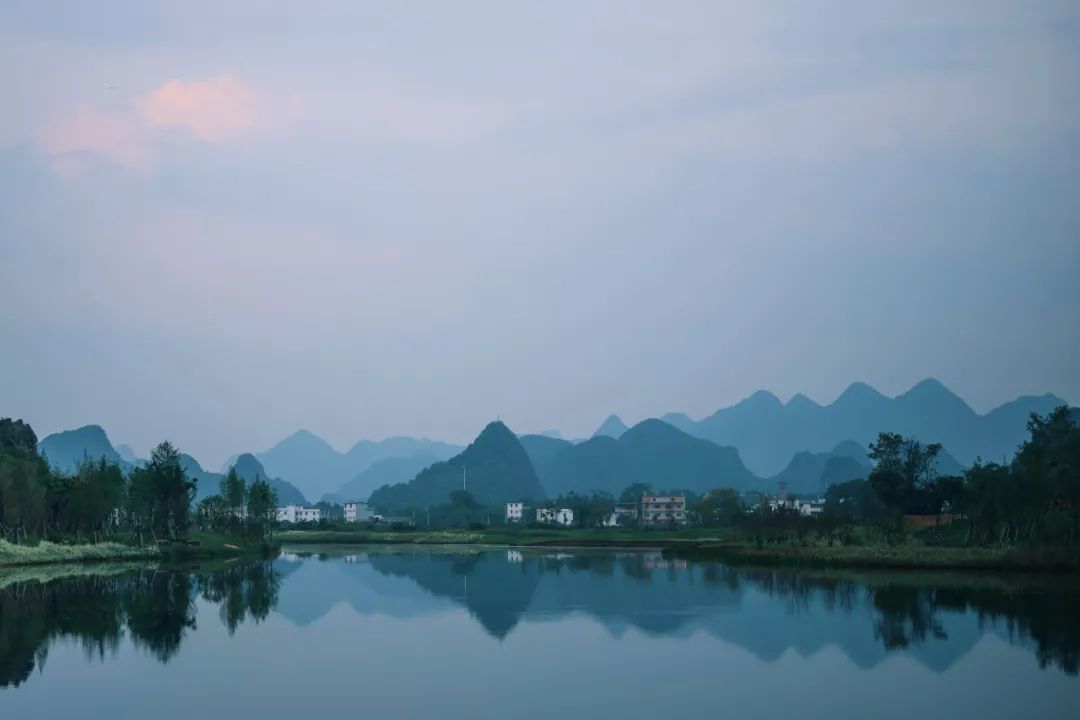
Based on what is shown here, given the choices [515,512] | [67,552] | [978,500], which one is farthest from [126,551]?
[515,512]

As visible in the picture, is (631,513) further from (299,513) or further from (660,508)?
(299,513)

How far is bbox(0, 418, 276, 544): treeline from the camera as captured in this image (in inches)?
2269

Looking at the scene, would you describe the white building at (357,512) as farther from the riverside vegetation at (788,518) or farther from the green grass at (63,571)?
the green grass at (63,571)

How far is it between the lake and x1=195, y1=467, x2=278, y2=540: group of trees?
36600 mm

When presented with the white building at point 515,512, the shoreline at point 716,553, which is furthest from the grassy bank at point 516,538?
the white building at point 515,512

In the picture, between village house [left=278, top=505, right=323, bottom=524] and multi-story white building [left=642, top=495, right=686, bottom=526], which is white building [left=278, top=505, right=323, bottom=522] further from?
multi-story white building [left=642, top=495, right=686, bottom=526]

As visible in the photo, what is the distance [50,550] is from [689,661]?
44.0m

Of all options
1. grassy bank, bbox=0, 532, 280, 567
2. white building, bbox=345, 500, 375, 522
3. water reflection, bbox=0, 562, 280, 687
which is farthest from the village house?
water reflection, bbox=0, 562, 280, 687

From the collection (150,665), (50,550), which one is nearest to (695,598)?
(150,665)

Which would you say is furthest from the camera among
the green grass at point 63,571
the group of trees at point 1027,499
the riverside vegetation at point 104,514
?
the riverside vegetation at point 104,514

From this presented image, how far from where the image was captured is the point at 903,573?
149ft

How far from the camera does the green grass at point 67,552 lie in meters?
54.3

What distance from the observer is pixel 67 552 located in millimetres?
59062

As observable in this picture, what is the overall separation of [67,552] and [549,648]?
4153 centimetres
